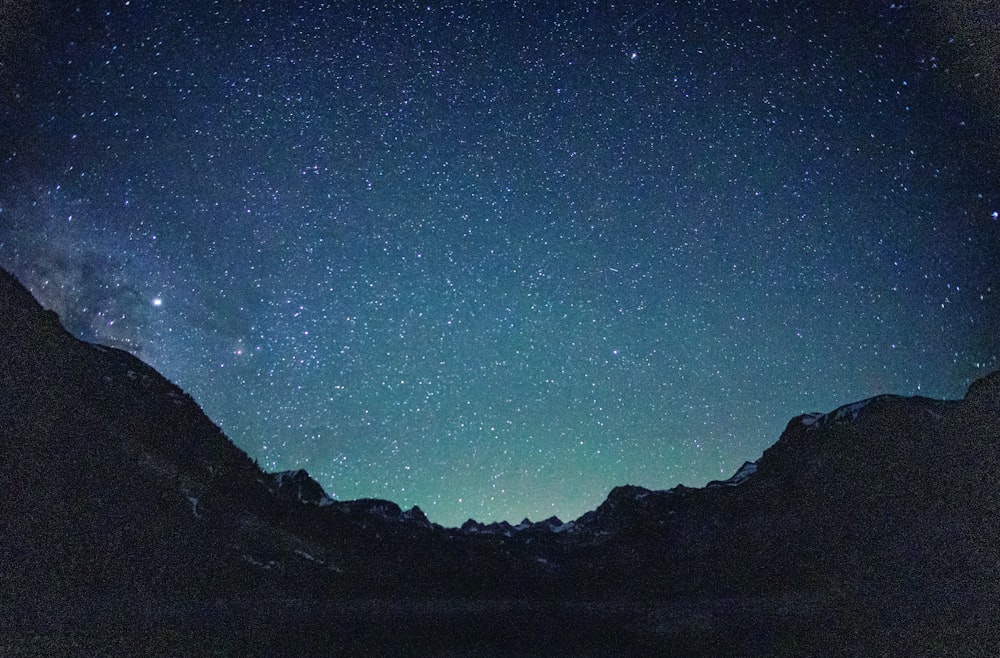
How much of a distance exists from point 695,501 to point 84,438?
143ft

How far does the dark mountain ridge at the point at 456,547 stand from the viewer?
22.1m

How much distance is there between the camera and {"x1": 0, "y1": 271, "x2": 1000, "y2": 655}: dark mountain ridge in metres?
22.1

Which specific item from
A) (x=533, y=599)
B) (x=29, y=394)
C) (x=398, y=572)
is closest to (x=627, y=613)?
(x=533, y=599)

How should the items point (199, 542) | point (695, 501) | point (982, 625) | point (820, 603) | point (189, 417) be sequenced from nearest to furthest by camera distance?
point (982, 625)
point (199, 542)
point (820, 603)
point (189, 417)
point (695, 501)

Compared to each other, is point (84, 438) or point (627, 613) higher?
point (84, 438)

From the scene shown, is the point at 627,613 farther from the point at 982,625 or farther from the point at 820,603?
the point at 982,625

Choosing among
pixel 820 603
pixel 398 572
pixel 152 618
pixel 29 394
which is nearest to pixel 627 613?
pixel 820 603

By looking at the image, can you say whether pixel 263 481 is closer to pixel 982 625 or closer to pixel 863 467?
pixel 982 625

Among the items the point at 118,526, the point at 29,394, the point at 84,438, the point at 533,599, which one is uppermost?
the point at 29,394

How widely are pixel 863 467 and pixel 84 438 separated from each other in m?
56.7

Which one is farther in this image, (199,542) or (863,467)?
(863,467)

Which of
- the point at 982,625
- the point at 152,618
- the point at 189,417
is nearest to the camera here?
the point at 152,618

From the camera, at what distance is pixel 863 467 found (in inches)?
1801

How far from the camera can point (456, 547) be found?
126ft
